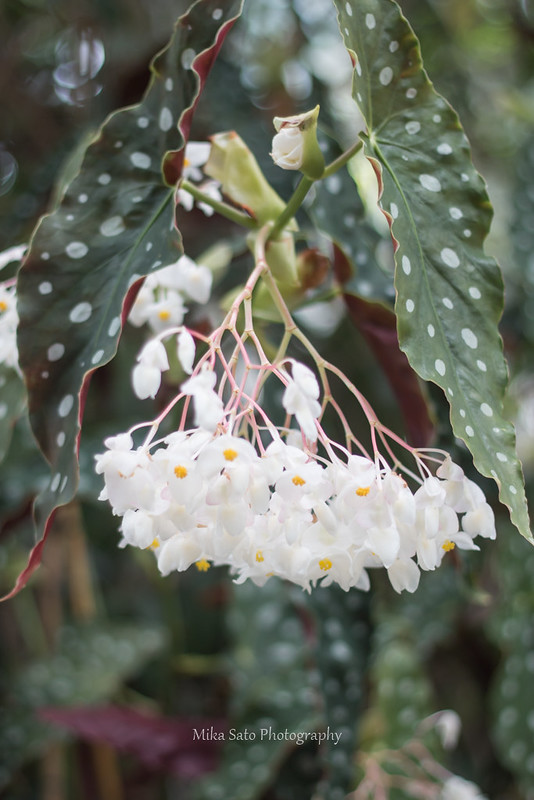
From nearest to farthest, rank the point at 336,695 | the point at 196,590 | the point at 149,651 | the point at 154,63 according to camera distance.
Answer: the point at 154,63, the point at 336,695, the point at 149,651, the point at 196,590

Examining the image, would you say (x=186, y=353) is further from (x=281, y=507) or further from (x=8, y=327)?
(x=8, y=327)

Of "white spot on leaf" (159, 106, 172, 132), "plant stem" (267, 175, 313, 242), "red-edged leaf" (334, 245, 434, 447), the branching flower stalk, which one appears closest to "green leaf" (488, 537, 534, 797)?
"red-edged leaf" (334, 245, 434, 447)

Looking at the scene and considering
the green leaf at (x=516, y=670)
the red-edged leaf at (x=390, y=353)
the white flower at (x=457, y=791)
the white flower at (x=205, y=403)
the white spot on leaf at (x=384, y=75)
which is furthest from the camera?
the green leaf at (x=516, y=670)

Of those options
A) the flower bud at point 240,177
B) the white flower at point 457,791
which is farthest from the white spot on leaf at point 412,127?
the white flower at point 457,791

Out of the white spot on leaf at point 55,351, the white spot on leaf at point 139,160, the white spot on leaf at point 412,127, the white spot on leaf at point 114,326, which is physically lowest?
the white spot on leaf at point 55,351

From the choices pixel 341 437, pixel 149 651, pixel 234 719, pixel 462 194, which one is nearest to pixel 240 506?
pixel 462 194

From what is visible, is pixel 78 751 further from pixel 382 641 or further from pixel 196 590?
pixel 382 641

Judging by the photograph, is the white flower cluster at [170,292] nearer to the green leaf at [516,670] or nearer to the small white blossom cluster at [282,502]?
the small white blossom cluster at [282,502]
